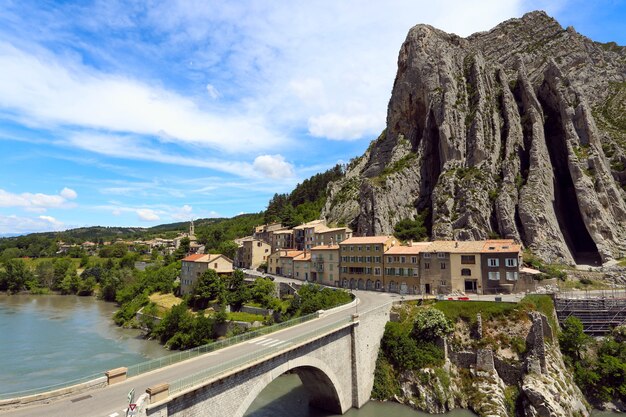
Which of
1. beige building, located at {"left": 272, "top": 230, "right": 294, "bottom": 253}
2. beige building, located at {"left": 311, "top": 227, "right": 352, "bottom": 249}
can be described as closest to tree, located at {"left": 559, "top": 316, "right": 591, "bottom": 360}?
beige building, located at {"left": 311, "top": 227, "right": 352, "bottom": 249}

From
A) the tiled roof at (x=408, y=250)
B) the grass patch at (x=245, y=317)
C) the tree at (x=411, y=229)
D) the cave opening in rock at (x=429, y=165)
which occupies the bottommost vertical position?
the grass patch at (x=245, y=317)

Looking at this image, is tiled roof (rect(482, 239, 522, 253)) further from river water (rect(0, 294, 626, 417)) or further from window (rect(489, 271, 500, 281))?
river water (rect(0, 294, 626, 417))

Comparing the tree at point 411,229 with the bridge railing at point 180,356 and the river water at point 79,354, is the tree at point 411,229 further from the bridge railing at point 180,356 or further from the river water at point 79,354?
the bridge railing at point 180,356

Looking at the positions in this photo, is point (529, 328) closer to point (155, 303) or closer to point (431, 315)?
point (431, 315)

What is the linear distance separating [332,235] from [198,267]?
2723 cm

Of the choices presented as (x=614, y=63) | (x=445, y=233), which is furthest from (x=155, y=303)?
(x=614, y=63)

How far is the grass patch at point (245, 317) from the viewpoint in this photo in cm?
5175

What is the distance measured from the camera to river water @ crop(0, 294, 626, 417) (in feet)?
111

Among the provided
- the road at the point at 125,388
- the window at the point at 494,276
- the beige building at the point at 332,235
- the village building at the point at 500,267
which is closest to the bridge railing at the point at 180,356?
the road at the point at 125,388

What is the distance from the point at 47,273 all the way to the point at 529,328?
118854mm

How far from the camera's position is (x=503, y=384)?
34469mm

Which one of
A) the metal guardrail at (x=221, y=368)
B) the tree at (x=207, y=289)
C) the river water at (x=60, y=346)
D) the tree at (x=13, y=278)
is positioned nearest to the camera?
the metal guardrail at (x=221, y=368)

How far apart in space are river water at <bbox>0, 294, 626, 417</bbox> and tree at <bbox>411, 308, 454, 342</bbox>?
22.9 ft

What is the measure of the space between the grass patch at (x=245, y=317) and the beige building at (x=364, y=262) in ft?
50.4
